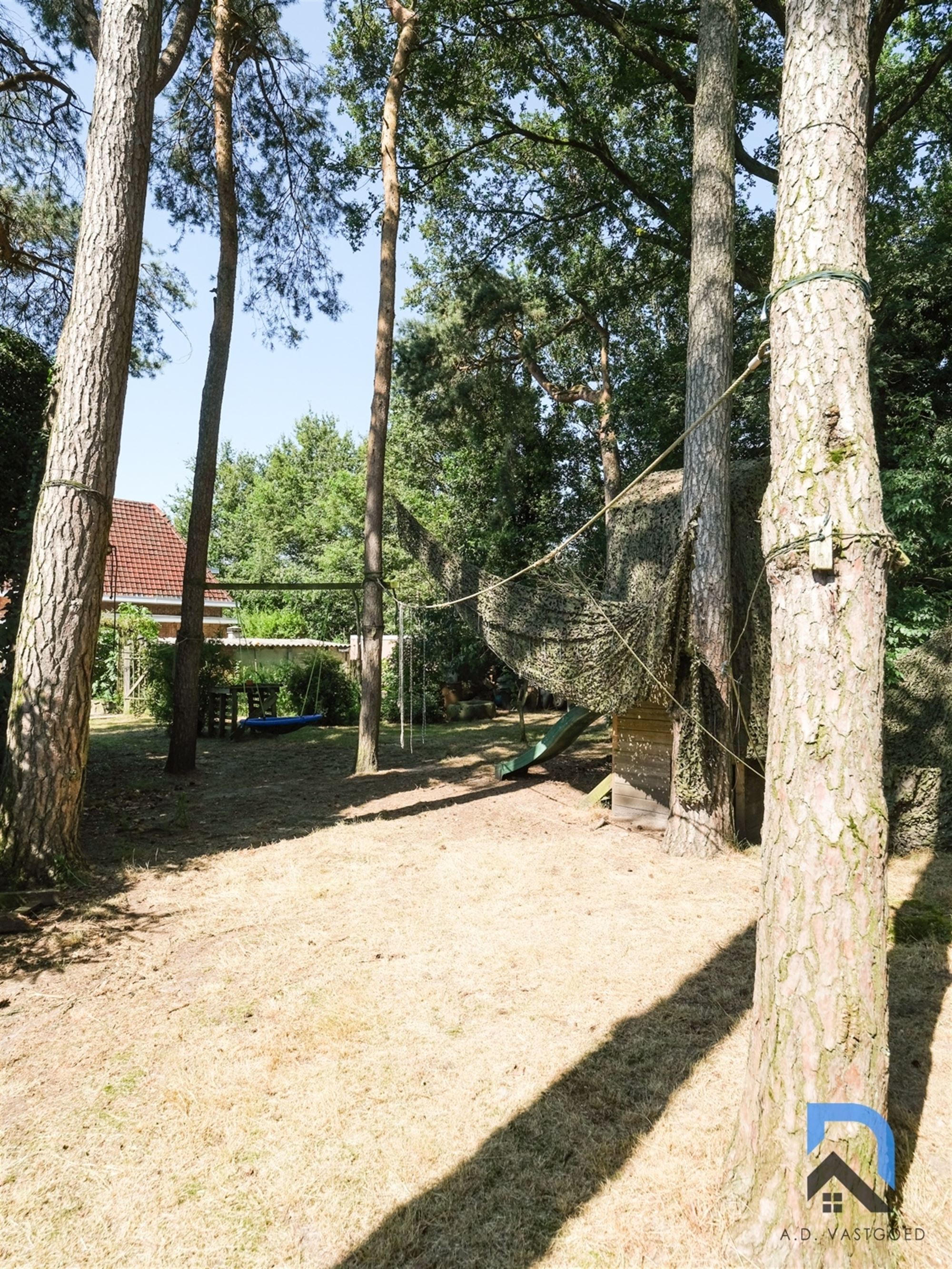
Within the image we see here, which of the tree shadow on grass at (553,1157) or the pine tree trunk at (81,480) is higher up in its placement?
the pine tree trunk at (81,480)

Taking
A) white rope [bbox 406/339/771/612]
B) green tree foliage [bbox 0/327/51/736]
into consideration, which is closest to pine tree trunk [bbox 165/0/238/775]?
green tree foliage [bbox 0/327/51/736]

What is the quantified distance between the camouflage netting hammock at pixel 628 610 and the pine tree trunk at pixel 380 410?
0.59m

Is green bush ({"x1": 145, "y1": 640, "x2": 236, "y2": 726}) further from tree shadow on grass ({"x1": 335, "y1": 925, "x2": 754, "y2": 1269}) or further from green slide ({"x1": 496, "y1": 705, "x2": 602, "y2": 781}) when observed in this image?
tree shadow on grass ({"x1": 335, "y1": 925, "x2": 754, "y2": 1269})

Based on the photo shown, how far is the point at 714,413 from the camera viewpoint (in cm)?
477

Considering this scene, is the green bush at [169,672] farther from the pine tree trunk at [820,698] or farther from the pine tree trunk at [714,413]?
the pine tree trunk at [820,698]

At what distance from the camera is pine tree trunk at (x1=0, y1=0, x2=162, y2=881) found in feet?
12.5

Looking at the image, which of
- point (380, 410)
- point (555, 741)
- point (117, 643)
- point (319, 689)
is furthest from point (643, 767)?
point (117, 643)

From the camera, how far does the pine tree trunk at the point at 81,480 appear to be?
150 inches

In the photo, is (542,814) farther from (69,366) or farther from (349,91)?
(349,91)

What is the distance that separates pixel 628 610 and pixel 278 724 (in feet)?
21.0

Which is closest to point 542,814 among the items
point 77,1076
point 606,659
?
point 606,659

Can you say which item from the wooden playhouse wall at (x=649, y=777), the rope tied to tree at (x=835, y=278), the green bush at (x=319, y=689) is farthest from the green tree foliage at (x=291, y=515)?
the rope tied to tree at (x=835, y=278)
